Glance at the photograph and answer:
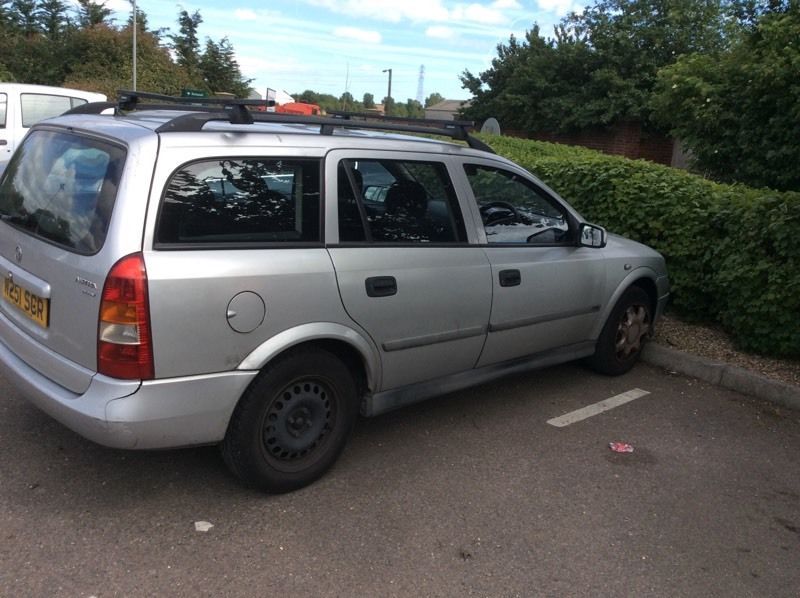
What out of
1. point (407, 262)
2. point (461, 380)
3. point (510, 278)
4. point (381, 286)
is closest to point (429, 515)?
point (461, 380)

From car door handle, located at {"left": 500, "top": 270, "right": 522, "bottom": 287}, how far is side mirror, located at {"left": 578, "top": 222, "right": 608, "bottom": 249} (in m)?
0.69

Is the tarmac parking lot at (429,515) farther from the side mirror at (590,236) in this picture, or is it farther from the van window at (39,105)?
the van window at (39,105)

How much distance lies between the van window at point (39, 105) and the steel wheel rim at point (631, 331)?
9396 mm

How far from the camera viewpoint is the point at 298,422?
338 cm

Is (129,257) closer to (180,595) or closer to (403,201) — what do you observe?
(180,595)

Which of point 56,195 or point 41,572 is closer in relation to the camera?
point 41,572

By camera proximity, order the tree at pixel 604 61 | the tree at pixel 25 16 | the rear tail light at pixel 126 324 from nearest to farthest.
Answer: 1. the rear tail light at pixel 126 324
2. the tree at pixel 604 61
3. the tree at pixel 25 16

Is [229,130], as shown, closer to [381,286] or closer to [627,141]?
[381,286]

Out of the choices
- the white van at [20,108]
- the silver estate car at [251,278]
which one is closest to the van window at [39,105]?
the white van at [20,108]

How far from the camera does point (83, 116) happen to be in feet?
11.6

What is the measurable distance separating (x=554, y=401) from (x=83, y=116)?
3.35 metres

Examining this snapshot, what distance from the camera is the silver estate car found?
287cm

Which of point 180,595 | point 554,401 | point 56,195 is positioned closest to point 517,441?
point 554,401

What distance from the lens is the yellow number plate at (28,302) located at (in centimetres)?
310
